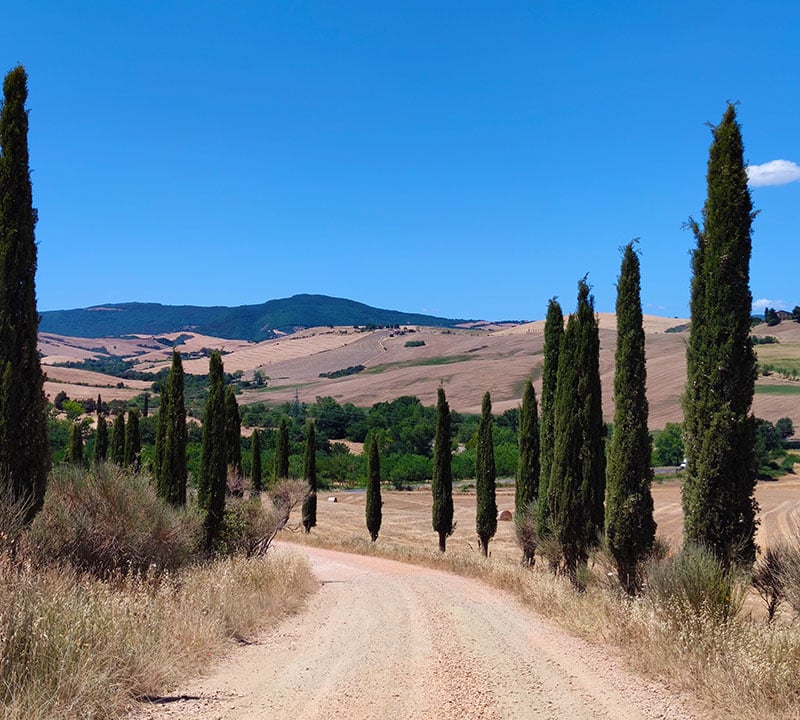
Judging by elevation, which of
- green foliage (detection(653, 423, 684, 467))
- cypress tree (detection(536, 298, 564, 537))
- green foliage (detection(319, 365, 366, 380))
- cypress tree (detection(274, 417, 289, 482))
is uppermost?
green foliage (detection(319, 365, 366, 380))

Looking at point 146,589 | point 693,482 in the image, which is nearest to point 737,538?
point 693,482

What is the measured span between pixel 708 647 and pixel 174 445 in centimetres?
1813

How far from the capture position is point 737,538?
1241 cm

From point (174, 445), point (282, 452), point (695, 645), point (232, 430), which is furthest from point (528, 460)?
point (282, 452)

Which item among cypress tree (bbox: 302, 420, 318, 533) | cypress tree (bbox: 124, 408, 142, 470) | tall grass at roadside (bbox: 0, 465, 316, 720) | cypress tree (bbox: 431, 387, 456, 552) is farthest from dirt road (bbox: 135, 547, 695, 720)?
cypress tree (bbox: 302, 420, 318, 533)

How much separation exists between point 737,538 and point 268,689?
26.7 feet

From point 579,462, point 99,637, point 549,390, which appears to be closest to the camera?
point 99,637

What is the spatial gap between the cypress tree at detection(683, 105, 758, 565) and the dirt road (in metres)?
3.31

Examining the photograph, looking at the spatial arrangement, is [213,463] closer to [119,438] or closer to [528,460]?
[528,460]

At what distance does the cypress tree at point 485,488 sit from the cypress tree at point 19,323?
2503 centimetres

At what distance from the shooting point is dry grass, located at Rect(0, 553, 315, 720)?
6.13 m

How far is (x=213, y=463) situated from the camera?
80.6 ft

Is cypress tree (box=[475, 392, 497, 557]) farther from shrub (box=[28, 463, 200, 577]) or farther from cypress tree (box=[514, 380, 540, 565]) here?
shrub (box=[28, 463, 200, 577])

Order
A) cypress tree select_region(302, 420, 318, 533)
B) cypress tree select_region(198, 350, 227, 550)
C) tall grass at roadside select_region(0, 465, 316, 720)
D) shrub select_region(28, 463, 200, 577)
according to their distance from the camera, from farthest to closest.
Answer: cypress tree select_region(302, 420, 318, 533) < cypress tree select_region(198, 350, 227, 550) < shrub select_region(28, 463, 200, 577) < tall grass at roadside select_region(0, 465, 316, 720)
